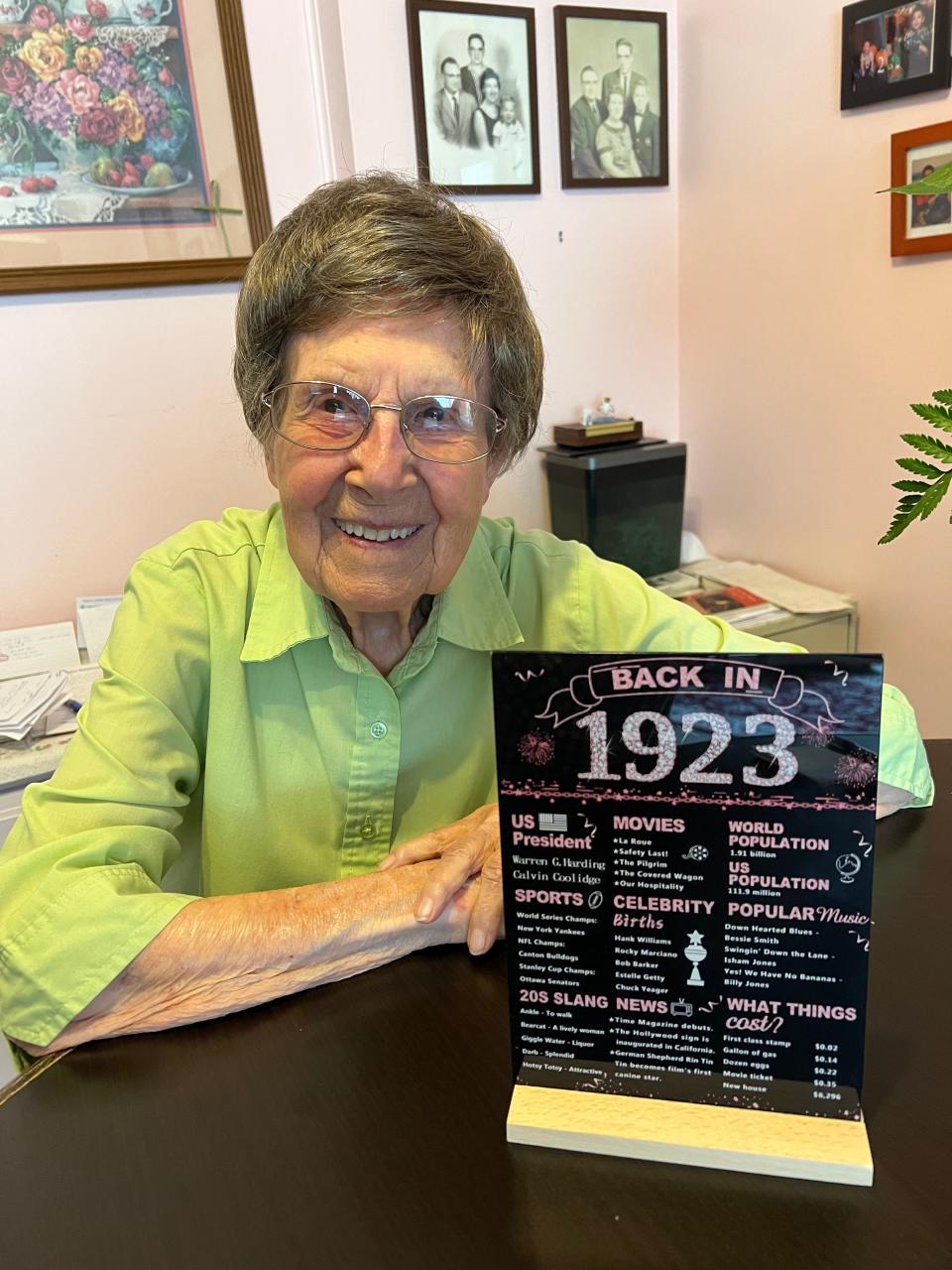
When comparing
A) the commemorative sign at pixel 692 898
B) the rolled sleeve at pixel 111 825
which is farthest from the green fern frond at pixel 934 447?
the rolled sleeve at pixel 111 825

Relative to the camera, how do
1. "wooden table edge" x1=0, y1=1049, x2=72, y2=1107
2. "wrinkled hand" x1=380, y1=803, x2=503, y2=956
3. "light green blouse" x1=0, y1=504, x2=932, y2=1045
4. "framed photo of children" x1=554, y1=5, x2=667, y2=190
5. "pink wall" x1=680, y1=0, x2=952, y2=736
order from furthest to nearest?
"framed photo of children" x1=554, y1=5, x2=667, y2=190 → "pink wall" x1=680, y1=0, x2=952, y2=736 → "light green blouse" x1=0, y1=504, x2=932, y2=1045 → "wrinkled hand" x1=380, y1=803, x2=503, y2=956 → "wooden table edge" x1=0, y1=1049, x2=72, y2=1107

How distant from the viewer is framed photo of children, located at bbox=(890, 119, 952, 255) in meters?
1.91

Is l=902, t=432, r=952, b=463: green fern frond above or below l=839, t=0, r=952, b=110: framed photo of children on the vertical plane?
below

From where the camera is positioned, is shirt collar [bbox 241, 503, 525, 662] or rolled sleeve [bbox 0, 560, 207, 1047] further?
shirt collar [bbox 241, 503, 525, 662]

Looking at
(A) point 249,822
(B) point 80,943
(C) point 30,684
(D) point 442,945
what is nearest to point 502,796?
(D) point 442,945

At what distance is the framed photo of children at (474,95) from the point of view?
2.22 meters

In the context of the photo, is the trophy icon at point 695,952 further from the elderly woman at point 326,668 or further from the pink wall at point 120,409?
the pink wall at point 120,409

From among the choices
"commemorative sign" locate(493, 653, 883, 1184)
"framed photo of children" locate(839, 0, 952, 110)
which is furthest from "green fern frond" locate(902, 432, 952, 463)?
"framed photo of children" locate(839, 0, 952, 110)

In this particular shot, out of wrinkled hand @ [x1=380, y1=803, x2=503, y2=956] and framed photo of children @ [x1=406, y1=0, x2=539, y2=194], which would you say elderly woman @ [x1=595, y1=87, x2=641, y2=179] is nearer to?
framed photo of children @ [x1=406, y1=0, x2=539, y2=194]

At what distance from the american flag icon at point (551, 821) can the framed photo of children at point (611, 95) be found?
2289 mm

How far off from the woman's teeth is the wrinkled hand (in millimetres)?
310

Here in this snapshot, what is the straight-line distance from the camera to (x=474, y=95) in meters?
2.31

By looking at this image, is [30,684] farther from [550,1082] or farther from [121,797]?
[550,1082]

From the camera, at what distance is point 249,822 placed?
110 centimetres
